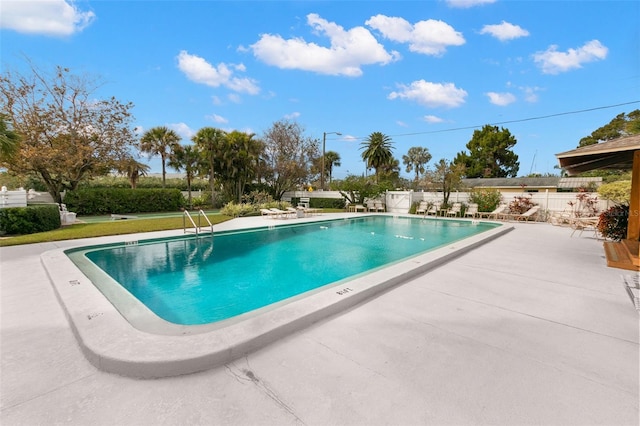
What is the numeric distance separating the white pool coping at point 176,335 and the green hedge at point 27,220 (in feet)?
21.9

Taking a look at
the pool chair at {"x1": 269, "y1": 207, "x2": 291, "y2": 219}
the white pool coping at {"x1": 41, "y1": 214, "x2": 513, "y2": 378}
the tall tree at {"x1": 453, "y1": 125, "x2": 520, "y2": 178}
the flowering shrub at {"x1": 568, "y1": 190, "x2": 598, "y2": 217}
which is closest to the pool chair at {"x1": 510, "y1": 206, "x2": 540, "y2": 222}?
the flowering shrub at {"x1": 568, "y1": 190, "x2": 598, "y2": 217}

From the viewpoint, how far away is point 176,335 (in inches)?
113

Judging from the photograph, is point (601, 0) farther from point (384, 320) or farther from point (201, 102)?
point (201, 102)

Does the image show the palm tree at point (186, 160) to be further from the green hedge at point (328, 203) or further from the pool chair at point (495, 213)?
the pool chair at point (495, 213)

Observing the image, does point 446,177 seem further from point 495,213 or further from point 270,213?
point 270,213

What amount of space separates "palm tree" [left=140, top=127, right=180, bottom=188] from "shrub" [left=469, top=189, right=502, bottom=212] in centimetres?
2100

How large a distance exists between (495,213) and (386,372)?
621 inches

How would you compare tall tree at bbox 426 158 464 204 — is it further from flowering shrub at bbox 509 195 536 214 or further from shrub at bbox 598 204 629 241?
shrub at bbox 598 204 629 241

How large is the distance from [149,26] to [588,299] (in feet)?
45.2

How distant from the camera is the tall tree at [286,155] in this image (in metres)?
23.7

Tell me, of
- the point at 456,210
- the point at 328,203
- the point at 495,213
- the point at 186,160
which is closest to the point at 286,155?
the point at 328,203

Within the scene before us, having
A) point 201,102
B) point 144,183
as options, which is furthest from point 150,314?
point 144,183

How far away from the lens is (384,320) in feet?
11.0

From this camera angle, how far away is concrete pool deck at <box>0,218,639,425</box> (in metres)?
1.92
